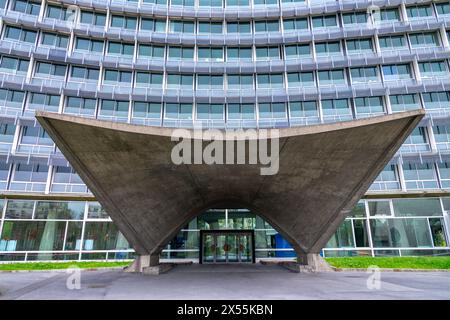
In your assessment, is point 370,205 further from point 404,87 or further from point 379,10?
point 379,10

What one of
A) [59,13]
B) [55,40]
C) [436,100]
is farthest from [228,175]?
[59,13]

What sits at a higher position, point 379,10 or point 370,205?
point 379,10

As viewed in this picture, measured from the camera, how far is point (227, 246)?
25.1 m

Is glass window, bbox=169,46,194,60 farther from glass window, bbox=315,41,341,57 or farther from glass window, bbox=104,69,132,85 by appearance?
glass window, bbox=315,41,341,57

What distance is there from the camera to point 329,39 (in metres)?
30.1

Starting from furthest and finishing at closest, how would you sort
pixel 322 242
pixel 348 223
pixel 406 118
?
pixel 348 223, pixel 322 242, pixel 406 118

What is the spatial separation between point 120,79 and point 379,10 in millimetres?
27587

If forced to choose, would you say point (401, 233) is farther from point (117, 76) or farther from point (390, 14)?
point (117, 76)

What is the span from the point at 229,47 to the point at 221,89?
203 inches

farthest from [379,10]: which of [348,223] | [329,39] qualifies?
[348,223]

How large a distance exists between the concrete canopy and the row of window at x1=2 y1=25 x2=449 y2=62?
63.2ft
